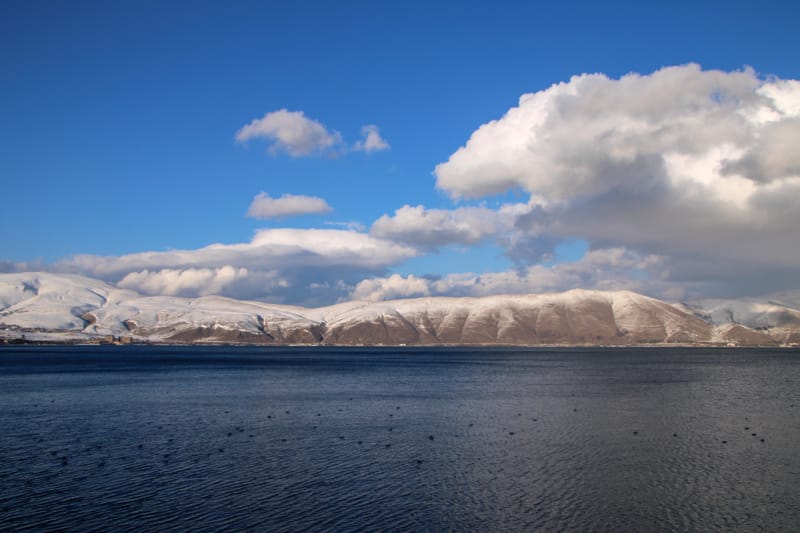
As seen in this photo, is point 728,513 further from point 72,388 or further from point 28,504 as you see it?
point 72,388

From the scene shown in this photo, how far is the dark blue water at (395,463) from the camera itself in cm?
3052

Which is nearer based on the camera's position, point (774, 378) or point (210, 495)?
point (210, 495)

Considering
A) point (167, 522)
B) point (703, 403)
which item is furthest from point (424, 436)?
point (703, 403)

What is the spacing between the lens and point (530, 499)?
3378 cm

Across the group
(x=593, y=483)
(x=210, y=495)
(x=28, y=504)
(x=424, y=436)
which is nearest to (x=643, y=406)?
(x=424, y=436)

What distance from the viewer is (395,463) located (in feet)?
138

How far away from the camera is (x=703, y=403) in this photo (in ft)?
255

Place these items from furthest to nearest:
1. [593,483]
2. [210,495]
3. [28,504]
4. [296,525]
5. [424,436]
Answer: [424,436] → [593,483] → [210,495] → [28,504] → [296,525]

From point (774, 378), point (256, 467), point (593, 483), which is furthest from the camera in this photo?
point (774, 378)

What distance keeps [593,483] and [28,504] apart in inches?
1227

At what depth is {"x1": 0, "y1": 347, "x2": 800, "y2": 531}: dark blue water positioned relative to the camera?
3052cm

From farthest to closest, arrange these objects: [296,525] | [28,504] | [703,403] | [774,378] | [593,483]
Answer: [774,378] < [703,403] < [593,483] < [28,504] < [296,525]

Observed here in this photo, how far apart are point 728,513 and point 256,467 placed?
27558 mm

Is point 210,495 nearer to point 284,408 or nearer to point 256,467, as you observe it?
point 256,467
